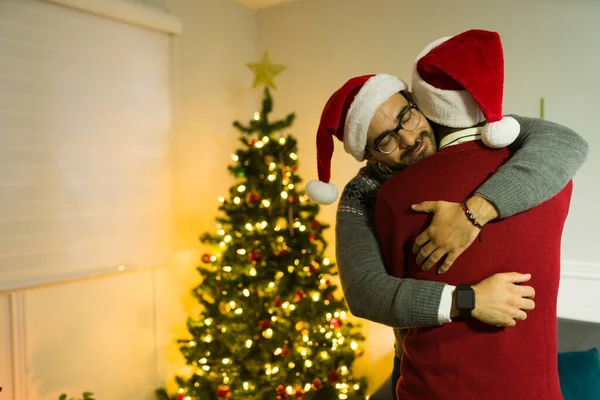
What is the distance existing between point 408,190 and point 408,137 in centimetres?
23

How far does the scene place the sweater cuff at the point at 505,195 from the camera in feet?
2.81

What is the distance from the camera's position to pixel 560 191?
3.12ft

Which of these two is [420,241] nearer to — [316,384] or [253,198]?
[253,198]

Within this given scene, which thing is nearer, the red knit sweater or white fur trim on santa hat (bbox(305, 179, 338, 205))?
the red knit sweater

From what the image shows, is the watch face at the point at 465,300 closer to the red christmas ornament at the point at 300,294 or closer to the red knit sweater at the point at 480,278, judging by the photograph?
the red knit sweater at the point at 480,278

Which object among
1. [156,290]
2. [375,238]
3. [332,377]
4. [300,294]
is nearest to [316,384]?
[332,377]

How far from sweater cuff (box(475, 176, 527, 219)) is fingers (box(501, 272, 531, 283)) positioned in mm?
111

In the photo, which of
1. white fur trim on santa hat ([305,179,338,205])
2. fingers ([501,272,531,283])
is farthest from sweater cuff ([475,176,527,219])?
white fur trim on santa hat ([305,179,338,205])

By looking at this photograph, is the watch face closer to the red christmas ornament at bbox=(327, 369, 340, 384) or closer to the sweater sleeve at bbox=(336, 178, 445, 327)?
the sweater sleeve at bbox=(336, 178, 445, 327)

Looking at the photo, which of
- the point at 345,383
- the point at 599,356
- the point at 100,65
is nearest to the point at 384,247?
the point at 599,356

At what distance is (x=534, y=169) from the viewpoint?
0.91 m

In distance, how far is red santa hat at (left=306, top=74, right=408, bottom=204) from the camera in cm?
115

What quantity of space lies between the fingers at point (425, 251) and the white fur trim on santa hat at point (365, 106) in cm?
37

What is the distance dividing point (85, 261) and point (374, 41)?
6.71 feet
